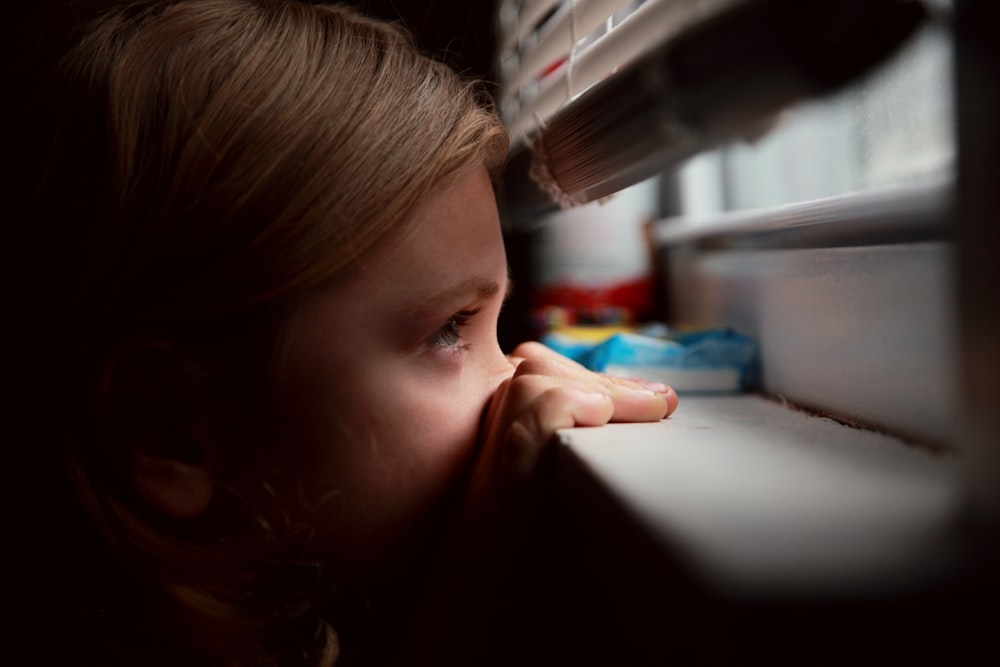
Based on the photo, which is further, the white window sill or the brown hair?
the brown hair

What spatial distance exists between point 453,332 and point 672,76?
1.12 ft

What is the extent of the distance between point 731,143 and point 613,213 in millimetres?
894

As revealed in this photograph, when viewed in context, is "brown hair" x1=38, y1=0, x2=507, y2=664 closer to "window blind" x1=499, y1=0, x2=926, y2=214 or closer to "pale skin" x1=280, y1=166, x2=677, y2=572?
"pale skin" x1=280, y1=166, x2=677, y2=572

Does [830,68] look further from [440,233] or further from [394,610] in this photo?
[394,610]

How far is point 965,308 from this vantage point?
28cm

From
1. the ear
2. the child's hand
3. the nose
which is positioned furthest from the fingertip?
the ear

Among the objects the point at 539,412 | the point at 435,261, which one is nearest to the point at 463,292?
the point at 435,261

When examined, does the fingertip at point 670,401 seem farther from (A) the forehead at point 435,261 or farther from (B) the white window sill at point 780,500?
(A) the forehead at point 435,261

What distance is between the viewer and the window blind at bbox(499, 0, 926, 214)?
0.30m

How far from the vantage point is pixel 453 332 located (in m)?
0.66

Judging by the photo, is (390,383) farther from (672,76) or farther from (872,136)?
(872,136)

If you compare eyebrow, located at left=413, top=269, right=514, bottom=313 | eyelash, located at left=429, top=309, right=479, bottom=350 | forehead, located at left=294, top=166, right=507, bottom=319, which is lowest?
eyelash, located at left=429, top=309, right=479, bottom=350

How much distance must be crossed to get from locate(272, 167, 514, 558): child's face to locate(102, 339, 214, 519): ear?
0.31 feet

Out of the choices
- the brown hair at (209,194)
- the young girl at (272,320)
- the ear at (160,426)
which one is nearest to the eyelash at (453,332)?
the young girl at (272,320)
